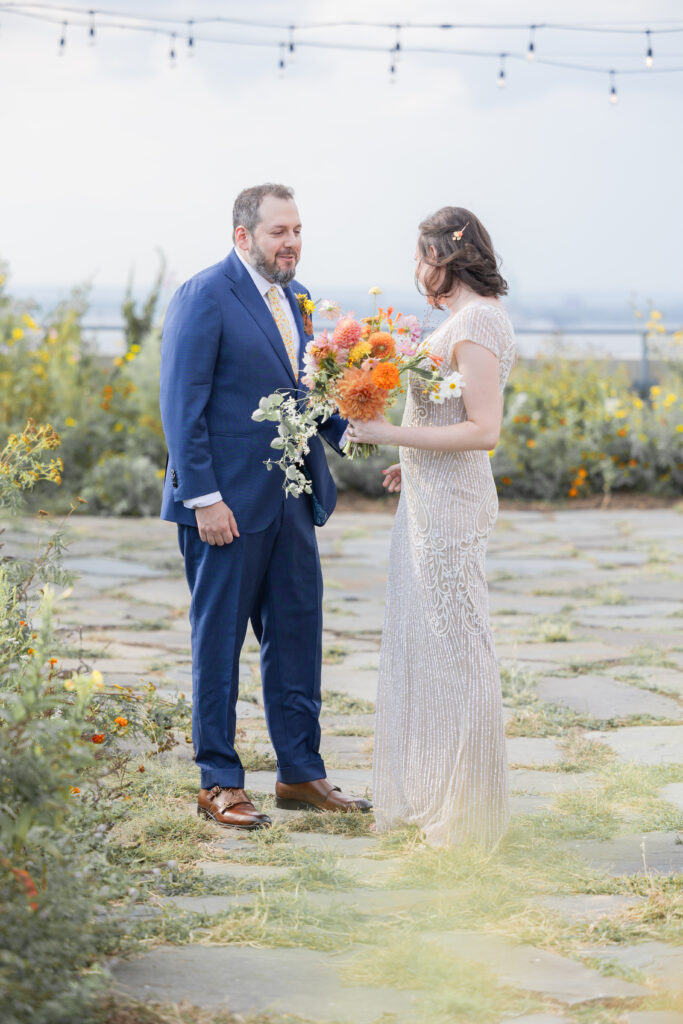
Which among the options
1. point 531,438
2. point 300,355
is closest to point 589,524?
point 531,438

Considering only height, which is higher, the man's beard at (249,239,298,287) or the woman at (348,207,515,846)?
the man's beard at (249,239,298,287)

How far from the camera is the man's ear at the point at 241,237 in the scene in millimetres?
3520

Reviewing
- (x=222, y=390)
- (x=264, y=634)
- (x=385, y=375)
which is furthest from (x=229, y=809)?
(x=385, y=375)

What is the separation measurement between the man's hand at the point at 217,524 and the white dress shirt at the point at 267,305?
0.02 meters

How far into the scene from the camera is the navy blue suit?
3396 mm

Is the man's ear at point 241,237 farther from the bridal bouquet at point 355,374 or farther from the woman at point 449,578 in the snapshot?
the woman at point 449,578

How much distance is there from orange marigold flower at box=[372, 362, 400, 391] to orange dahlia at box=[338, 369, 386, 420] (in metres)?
0.03

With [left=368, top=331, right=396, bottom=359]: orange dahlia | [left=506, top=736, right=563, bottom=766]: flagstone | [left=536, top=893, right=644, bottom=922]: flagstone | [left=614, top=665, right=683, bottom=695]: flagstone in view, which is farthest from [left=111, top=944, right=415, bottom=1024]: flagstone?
[left=614, top=665, right=683, bottom=695]: flagstone

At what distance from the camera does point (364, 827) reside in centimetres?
340

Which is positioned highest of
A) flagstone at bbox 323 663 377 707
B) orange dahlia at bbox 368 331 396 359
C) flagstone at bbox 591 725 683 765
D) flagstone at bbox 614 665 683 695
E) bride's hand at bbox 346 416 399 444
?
orange dahlia at bbox 368 331 396 359

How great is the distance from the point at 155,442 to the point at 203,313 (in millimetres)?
7130

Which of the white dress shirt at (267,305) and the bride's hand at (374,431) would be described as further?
the white dress shirt at (267,305)

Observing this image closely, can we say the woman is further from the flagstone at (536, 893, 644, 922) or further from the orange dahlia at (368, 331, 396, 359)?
the flagstone at (536, 893, 644, 922)

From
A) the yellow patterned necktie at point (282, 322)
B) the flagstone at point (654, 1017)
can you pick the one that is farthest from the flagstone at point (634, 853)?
the yellow patterned necktie at point (282, 322)
